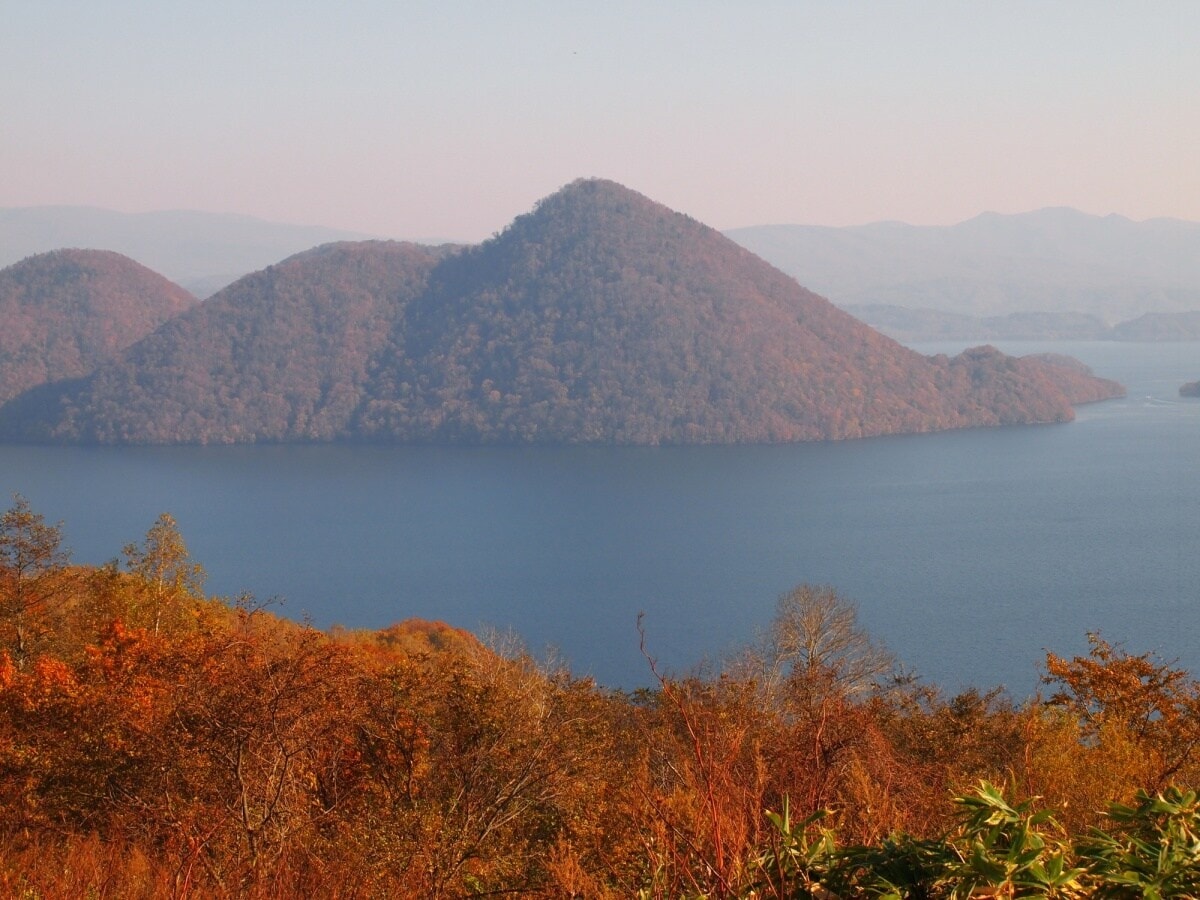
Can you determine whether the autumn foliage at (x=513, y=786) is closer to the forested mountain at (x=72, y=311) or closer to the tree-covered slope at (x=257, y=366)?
the tree-covered slope at (x=257, y=366)

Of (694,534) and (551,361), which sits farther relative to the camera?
(551,361)

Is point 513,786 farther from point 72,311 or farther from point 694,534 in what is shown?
point 72,311

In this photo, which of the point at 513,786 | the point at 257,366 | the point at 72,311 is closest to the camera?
the point at 513,786

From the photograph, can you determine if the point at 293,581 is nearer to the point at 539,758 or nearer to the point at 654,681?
the point at 654,681

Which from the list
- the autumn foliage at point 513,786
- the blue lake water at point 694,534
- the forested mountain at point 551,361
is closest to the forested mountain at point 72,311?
the forested mountain at point 551,361

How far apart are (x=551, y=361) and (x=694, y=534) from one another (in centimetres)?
4478

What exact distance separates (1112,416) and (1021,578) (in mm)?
58386

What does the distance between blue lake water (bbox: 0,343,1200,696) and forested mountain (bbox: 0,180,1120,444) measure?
18.1 feet

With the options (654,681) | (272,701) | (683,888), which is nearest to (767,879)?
(683,888)

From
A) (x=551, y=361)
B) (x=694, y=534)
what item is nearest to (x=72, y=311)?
(x=551, y=361)

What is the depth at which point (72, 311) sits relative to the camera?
106438mm

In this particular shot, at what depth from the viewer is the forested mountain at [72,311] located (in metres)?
98.2

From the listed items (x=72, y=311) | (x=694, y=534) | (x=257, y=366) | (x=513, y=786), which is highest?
(x=72, y=311)

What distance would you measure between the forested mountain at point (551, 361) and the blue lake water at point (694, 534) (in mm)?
5507
